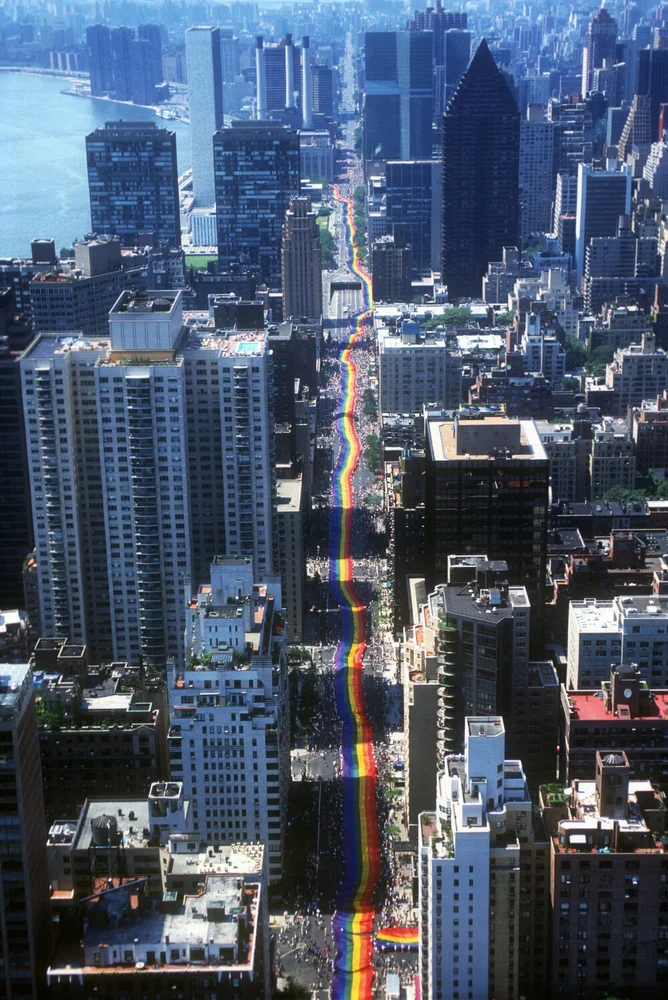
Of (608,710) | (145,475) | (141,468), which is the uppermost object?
(141,468)

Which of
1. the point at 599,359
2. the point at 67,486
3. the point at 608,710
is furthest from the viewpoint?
the point at 599,359

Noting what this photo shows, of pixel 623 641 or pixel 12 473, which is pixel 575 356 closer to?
pixel 12 473

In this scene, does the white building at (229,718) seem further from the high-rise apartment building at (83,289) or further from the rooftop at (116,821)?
the high-rise apartment building at (83,289)

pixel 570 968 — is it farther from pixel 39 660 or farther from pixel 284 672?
pixel 39 660

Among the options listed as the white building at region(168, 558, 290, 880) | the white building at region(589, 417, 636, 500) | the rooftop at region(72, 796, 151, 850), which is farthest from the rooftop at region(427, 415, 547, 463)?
the white building at region(589, 417, 636, 500)

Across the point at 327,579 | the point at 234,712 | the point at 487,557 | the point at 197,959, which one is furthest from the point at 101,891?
the point at 327,579

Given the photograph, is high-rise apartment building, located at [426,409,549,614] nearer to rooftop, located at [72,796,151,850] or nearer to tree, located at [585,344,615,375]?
rooftop, located at [72,796,151,850]

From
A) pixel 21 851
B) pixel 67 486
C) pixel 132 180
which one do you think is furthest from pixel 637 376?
pixel 21 851
